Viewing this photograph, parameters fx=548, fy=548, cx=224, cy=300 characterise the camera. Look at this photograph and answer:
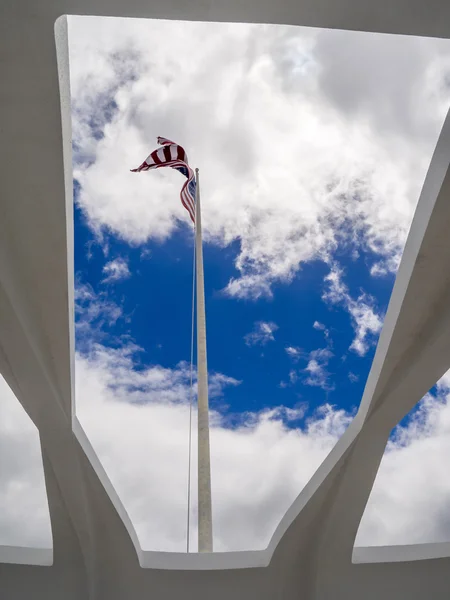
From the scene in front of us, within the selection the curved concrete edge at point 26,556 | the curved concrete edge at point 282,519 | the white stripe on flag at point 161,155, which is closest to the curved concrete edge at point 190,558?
the curved concrete edge at point 282,519

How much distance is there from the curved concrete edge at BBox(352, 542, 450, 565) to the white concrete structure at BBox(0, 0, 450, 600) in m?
0.03

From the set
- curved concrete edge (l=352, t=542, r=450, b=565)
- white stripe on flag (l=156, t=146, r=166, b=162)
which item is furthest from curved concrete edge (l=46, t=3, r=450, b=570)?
white stripe on flag (l=156, t=146, r=166, b=162)

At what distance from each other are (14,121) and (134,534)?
7904mm

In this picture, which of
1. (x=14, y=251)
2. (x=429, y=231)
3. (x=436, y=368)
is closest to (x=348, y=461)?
(x=436, y=368)

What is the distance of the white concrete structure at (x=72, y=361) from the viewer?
18.4ft

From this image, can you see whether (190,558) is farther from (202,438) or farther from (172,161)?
(172,161)

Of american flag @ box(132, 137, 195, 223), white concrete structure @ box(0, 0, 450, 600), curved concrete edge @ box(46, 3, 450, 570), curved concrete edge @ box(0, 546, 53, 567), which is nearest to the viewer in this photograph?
white concrete structure @ box(0, 0, 450, 600)

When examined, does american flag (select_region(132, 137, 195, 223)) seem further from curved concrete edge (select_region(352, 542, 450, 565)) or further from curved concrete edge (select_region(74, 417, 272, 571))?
curved concrete edge (select_region(352, 542, 450, 565))

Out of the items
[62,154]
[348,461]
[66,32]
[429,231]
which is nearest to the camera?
[66,32]

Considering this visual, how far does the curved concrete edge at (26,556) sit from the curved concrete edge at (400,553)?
5970 mm

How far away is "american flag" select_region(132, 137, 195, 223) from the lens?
13148 millimetres

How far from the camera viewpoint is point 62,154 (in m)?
6.50

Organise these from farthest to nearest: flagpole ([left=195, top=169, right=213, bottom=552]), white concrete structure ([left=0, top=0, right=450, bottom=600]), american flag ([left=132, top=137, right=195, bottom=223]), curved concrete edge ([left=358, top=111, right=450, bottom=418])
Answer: american flag ([left=132, top=137, right=195, bottom=223]) < flagpole ([left=195, top=169, right=213, bottom=552]) < curved concrete edge ([left=358, top=111, right=450, bottom=418]) < white concrete structure ([left=0, top=0, right=450, bottom=600])

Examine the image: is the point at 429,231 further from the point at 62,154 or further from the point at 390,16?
the point at 62,154
